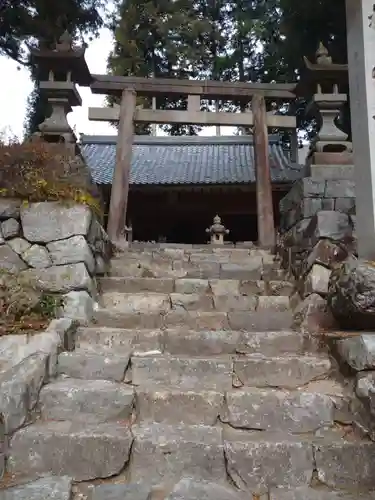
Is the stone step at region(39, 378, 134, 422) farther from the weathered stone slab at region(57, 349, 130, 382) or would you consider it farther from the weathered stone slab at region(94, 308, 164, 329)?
the weathered stone slab at region(94, 308, 164, 329)

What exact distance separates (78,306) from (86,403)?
3.55 ft

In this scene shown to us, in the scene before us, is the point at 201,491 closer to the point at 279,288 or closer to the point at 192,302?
the point at 192,302

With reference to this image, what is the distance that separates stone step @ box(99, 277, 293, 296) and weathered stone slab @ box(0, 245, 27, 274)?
0.80m

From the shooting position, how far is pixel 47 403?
9.11 feet

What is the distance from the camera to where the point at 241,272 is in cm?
497

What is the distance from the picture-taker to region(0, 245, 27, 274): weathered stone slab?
12.8ft

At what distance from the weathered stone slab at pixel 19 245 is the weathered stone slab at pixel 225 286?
1.70 metres

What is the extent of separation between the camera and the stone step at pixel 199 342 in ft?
11.1

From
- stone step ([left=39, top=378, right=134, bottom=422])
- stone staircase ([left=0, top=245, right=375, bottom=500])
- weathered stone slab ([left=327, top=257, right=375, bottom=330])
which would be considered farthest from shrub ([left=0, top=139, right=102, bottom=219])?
weathered stone slab ([left=327, top=257, right=375, bottom=330])

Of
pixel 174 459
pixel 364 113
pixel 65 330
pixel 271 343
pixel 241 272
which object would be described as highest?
pixel 364 113

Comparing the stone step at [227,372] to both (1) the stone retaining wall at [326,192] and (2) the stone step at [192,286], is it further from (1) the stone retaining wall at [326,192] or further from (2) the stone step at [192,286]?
(1) the stone retaining wall at [326,192]

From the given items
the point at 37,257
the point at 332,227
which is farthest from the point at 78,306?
the point at 332,227

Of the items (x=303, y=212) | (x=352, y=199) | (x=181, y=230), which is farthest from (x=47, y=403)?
(x=181, y=230)

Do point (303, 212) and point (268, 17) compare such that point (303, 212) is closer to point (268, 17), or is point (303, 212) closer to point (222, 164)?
point (222, 164)
